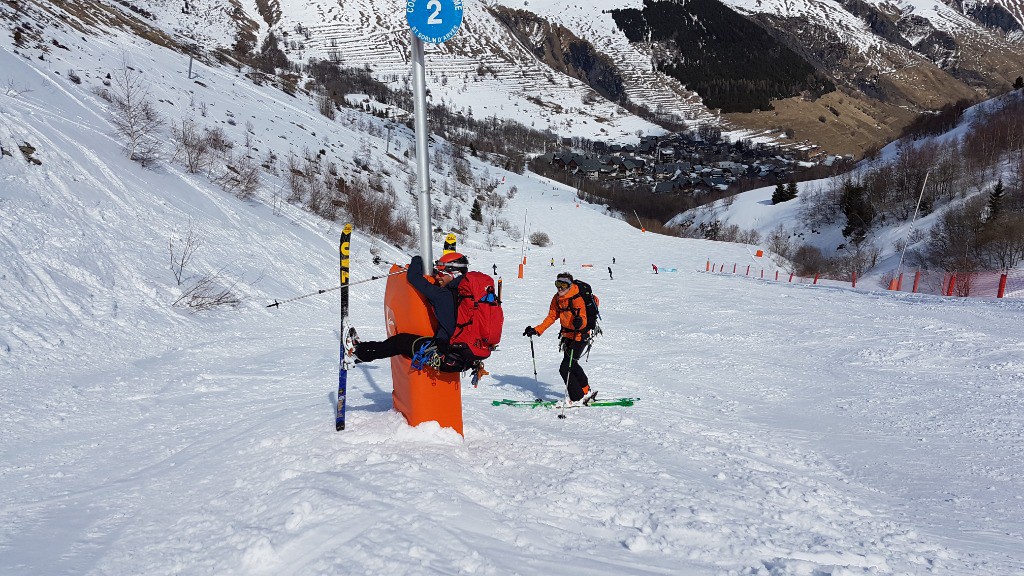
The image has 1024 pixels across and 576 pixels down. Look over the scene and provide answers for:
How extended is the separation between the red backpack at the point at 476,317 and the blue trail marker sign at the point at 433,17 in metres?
2.12

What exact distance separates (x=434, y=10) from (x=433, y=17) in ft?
0.19

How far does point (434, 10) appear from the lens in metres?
4.52

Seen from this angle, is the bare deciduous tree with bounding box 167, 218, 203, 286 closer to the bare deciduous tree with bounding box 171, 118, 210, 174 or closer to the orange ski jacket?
the bare deciduous tree with bounding box 171, 118, 210, 174

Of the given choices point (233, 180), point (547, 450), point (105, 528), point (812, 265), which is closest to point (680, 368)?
point (547, 450)

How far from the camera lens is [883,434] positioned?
6.46m

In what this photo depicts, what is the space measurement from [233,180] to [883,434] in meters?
20.0

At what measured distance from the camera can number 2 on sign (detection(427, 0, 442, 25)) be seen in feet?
14.8

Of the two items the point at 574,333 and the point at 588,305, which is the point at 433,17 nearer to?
the point at 588,305

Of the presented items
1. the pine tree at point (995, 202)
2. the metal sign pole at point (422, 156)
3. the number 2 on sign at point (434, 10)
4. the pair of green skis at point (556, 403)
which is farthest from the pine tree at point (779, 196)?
the number 2 on sign at point (434, 10)

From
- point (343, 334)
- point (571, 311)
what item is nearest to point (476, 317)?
point (343, 334)

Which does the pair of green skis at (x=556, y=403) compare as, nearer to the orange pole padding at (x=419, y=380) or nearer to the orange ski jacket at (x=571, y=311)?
the orange ski jacket at (x=571, y=311)

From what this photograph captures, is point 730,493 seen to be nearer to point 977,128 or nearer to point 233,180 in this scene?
point 233,180

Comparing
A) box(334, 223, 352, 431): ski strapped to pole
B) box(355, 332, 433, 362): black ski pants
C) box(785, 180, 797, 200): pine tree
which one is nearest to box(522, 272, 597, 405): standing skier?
box(355, 332, 433, 362): black ski pants

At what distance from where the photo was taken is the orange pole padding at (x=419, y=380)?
192 inches
